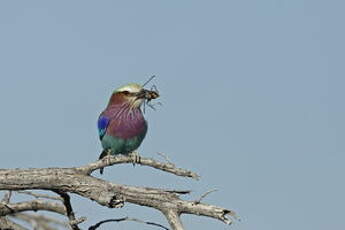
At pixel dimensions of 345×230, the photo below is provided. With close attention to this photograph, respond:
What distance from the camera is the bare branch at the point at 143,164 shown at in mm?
8180

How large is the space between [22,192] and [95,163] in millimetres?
958

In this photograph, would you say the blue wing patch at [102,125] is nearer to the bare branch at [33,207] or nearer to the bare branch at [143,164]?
the bare branch at [143,164]

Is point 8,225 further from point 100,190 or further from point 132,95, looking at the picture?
point 132,95

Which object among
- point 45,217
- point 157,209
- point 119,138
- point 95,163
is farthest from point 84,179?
point 45,217

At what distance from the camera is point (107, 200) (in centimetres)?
812

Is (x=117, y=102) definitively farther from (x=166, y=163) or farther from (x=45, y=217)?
(x=45, y=217)

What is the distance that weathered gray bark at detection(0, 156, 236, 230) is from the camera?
25.9 ft

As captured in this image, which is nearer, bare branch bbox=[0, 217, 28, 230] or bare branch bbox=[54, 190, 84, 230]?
bare branch bbox=[54, 190, 84, 230]

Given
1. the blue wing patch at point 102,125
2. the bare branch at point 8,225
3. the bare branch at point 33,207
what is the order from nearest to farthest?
the bare branch at point 33,207 → the bare branch at point 8,225 → the blue wing patch at point 102,125

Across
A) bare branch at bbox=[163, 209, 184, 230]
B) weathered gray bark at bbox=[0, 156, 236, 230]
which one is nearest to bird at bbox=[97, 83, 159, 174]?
weathered gray bark at bbox=[0, 156, 236, 230]

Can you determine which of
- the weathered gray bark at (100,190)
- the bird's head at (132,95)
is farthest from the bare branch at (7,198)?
the bird's head at (132,95)

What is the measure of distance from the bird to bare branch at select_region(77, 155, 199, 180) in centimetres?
158

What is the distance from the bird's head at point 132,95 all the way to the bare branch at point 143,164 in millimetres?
1523

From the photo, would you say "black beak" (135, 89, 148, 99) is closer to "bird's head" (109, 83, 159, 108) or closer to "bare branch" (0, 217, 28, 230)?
"bird's head" (109, 83, 159, 108)
